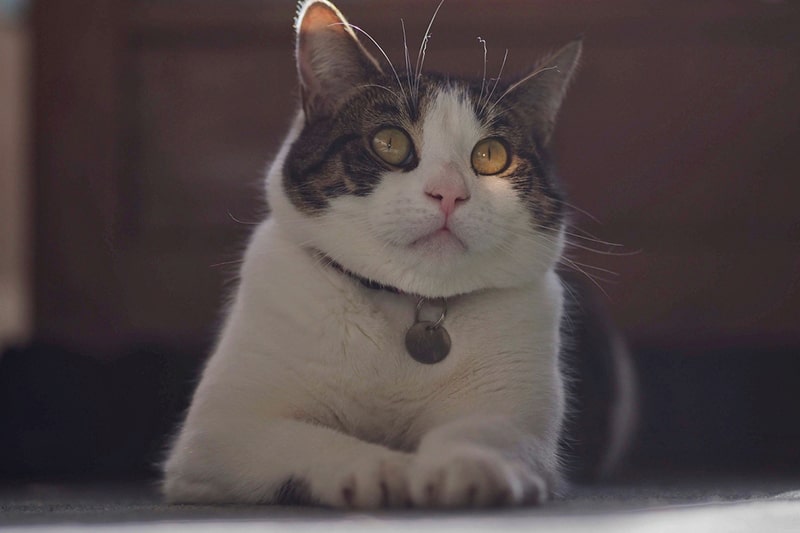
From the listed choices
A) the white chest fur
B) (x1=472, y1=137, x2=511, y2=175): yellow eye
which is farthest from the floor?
(x1=472, y1=137, x2=511, y2=175): yellow eye

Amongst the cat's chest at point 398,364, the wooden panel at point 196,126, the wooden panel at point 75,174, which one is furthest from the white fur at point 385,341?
the wooden panel at point 75,174

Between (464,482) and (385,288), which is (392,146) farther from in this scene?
(464,482)

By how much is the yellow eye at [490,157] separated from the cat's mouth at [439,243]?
111mm

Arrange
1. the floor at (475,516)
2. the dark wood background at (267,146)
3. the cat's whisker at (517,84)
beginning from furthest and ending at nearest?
the dark wood background at (267,146) < the cat's whisker at (517,84) < the floor at (475,516)

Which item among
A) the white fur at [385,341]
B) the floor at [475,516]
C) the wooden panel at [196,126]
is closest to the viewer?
the floor at [475,516]

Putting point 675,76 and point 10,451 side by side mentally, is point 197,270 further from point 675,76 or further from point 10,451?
point 675,76

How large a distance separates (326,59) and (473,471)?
0.64 metres

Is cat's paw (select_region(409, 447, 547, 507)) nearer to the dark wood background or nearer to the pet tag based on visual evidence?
the pet tag

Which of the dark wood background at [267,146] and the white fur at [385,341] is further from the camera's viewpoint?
the dark wood background at [267,146]

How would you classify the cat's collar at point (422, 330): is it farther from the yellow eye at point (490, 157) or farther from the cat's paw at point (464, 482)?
the cat's paw at point (464, 482)

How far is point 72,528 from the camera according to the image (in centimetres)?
86

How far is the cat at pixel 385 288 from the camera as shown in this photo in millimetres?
1127

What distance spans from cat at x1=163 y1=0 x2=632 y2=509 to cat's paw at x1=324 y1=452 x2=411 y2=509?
0.12 m

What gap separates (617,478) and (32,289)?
2.05 metres
